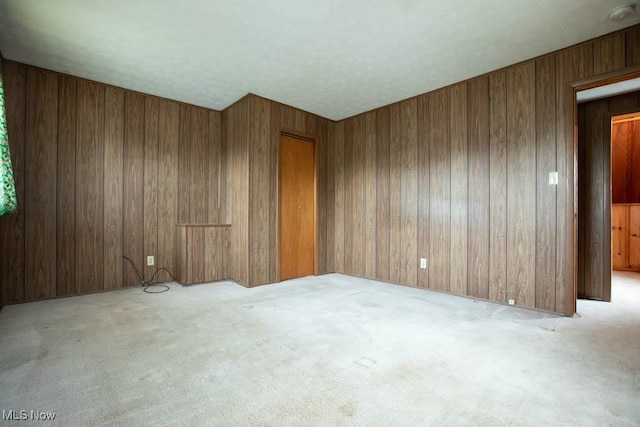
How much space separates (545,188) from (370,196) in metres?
2.09

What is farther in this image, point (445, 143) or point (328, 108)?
point (328, 108)

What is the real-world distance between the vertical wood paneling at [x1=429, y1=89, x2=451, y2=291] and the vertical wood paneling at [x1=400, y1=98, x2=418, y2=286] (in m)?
0.21

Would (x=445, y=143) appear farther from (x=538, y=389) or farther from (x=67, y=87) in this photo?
(x=67, y=87)

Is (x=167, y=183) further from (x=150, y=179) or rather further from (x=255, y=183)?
(x=255, y=183)

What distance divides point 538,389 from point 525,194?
1.99m

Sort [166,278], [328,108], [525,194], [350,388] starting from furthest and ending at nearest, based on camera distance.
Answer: [328,108], [166,278], [525,194], [350,388]

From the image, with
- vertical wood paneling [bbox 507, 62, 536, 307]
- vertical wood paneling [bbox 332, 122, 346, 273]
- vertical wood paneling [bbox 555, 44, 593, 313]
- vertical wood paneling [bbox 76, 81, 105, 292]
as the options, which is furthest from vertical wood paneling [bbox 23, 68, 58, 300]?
vertical wood paneling [bbox 555, 44, 593, 313]

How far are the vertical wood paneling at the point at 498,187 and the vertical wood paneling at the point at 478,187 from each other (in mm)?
49

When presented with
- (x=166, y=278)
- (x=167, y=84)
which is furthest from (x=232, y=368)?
(x=167, y=84)

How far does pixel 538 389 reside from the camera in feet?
5.09

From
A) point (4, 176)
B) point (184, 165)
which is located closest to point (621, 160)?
point (184, 165)

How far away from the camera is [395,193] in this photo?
4.07m

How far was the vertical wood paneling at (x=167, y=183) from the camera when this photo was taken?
155 inches

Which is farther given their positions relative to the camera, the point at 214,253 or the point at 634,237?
the point at 634,237
